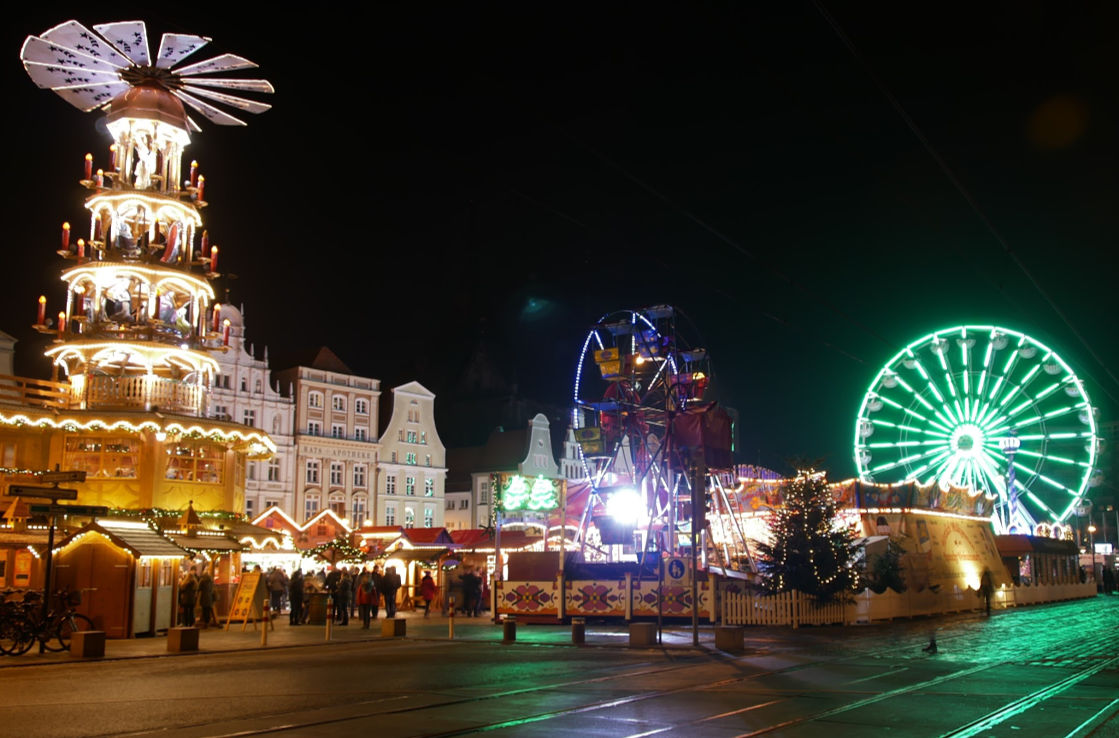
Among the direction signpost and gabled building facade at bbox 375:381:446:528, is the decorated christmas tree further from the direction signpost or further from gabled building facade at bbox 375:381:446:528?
gabled building facade at bbox 375:381:446:528

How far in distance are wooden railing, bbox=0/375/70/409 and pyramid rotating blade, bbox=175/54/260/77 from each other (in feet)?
32.2

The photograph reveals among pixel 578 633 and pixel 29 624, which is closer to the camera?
pixel 29 624

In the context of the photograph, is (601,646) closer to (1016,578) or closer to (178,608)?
(178,608)

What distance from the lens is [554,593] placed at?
30906mm

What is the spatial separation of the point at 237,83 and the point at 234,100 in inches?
43.3

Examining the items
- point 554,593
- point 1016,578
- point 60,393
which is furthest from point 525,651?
point 1016,578

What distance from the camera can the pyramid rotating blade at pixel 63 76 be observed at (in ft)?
90.5

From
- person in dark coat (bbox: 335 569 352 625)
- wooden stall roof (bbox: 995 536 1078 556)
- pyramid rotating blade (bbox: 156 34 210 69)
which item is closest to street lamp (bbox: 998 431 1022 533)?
wooden stall roof (bbox: 995 536 1078 556)

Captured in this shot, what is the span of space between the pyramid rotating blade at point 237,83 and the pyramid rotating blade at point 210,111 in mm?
636

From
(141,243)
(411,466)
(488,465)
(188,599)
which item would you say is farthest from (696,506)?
(488,465)

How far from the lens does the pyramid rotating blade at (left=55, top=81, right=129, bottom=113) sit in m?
29.3

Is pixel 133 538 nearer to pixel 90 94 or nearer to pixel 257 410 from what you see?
pixel 90 94

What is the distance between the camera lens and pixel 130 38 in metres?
28.7

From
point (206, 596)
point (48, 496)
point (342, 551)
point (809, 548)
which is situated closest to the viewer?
point (48, 496)
